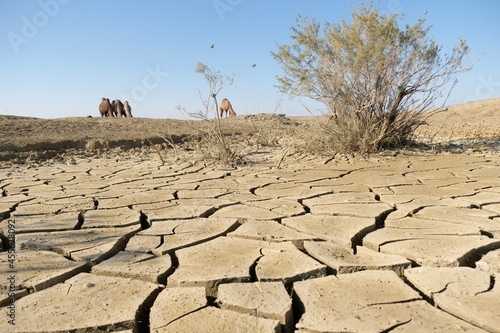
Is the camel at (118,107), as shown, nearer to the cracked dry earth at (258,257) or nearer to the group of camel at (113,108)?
the group of camel at (113,108)

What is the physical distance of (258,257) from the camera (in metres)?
1.84

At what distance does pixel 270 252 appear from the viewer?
6.22 feet

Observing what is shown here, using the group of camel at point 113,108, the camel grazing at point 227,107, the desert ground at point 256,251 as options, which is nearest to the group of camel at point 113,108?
the group of camel at point 113,108

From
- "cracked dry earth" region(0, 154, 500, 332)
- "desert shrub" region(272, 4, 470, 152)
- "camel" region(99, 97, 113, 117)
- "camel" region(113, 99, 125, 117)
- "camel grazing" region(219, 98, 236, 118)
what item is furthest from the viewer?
"camel grazing" region(219, 98, 236, 118)

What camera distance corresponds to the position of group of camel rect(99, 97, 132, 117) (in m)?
13.8

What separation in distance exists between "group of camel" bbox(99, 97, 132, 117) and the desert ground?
10169 mm

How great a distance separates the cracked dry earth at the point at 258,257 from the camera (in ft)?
4.36

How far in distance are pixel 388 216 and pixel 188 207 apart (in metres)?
1.43

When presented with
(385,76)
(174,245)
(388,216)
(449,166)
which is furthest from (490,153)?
(174,245)

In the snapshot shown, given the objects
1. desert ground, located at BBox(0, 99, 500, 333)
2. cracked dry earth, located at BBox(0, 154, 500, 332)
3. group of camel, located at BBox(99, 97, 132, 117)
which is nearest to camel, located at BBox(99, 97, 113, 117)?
group of camel, located at BBox(99, 97, 132, 117)

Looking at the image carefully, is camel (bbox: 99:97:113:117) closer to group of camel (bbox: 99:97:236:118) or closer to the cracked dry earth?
group of camel (bbox: 99:97:236:118)

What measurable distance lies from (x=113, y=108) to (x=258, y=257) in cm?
1355

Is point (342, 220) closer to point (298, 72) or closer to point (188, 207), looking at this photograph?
point (188, 207)

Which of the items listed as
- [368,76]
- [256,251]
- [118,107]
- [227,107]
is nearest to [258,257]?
[256,251]
